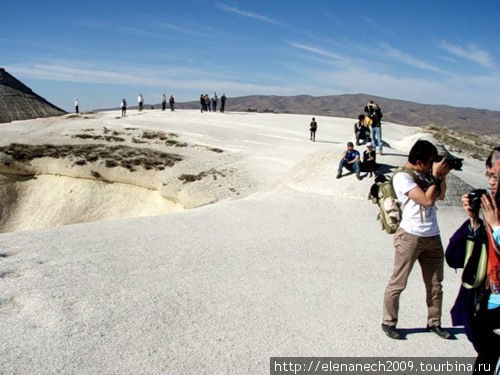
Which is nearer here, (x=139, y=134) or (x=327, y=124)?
(x=139, y=134)

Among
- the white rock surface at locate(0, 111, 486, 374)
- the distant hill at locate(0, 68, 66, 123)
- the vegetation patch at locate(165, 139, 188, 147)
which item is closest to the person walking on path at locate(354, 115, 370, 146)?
the white rock surface at locate(0, 111, 486, 374)

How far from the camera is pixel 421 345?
5328 mm

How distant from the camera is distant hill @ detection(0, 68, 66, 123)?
59000mm

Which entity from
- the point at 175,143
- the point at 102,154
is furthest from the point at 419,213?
the point at 175,143

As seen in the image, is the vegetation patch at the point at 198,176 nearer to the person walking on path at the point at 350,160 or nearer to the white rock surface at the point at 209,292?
the person walking on path at the point at 350,160

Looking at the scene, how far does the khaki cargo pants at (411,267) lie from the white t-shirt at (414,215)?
0.07 metres

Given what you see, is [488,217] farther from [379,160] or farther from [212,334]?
[379,160]

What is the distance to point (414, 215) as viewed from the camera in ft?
16.4

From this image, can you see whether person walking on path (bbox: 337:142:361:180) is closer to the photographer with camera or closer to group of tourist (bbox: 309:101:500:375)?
group of tourist (bbox: 309:101:500:375)

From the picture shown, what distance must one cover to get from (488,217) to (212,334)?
3.43 m

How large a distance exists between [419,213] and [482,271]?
1371 millimetres

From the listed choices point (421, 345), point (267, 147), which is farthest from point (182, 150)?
point (421, 345)

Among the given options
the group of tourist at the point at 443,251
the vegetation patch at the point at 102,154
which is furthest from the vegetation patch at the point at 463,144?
the group of tourist at the point at 443,251

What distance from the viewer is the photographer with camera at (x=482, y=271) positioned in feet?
11.7
